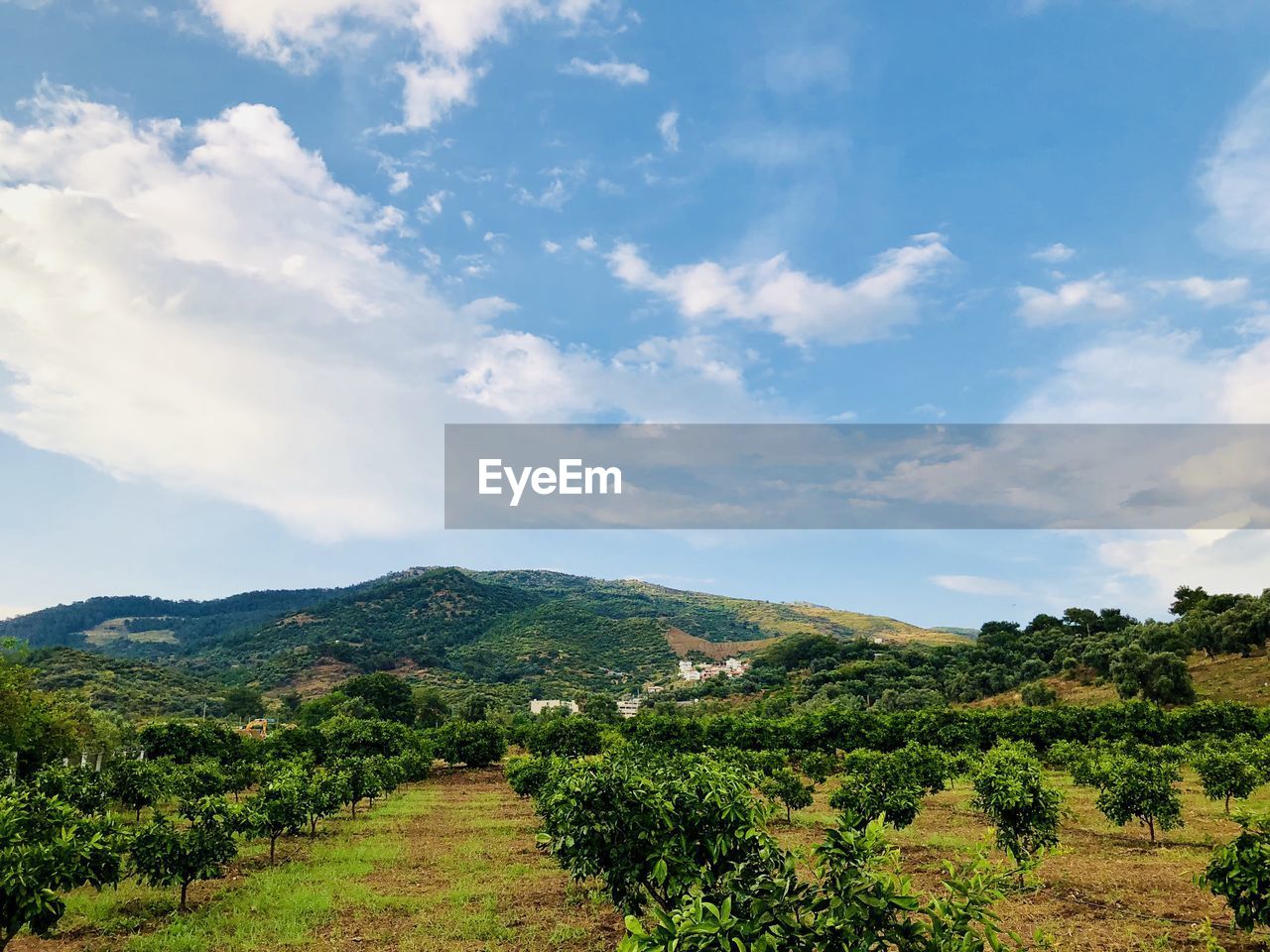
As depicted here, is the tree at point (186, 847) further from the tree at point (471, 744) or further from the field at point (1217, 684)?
the field at point (1217, 684)

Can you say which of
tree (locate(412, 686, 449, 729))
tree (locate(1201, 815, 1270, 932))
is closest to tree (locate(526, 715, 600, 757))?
tree (locate(412, 686, 449, 729))

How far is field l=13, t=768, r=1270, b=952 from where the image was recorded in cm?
1734

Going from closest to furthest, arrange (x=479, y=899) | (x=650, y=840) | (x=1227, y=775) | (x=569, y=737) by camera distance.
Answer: (x=650, y=840) → (x=479, y=899) → (x=1227, y=775) → (x=569, y=737)

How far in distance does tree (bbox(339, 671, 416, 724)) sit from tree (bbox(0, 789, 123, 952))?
90444 mm

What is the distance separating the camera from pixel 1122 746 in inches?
1678

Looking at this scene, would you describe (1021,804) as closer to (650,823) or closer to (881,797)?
(881,797)

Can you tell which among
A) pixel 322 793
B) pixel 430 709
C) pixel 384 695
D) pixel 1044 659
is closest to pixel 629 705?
pixel 430 709

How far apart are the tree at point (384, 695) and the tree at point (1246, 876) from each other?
4026 inches

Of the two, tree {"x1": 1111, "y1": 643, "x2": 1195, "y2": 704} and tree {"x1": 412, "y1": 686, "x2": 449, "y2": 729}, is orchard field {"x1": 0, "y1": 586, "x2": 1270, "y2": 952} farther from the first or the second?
tree {"x1": 412, "y1": 686, "x2": 449, "y2": 729}

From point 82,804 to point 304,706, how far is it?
7557cm

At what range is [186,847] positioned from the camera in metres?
19.6

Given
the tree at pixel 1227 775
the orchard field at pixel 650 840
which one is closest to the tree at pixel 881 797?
the orchard field at pixel 650 840

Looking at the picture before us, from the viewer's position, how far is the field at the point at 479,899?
1734 cm

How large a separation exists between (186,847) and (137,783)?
83.4 feet
